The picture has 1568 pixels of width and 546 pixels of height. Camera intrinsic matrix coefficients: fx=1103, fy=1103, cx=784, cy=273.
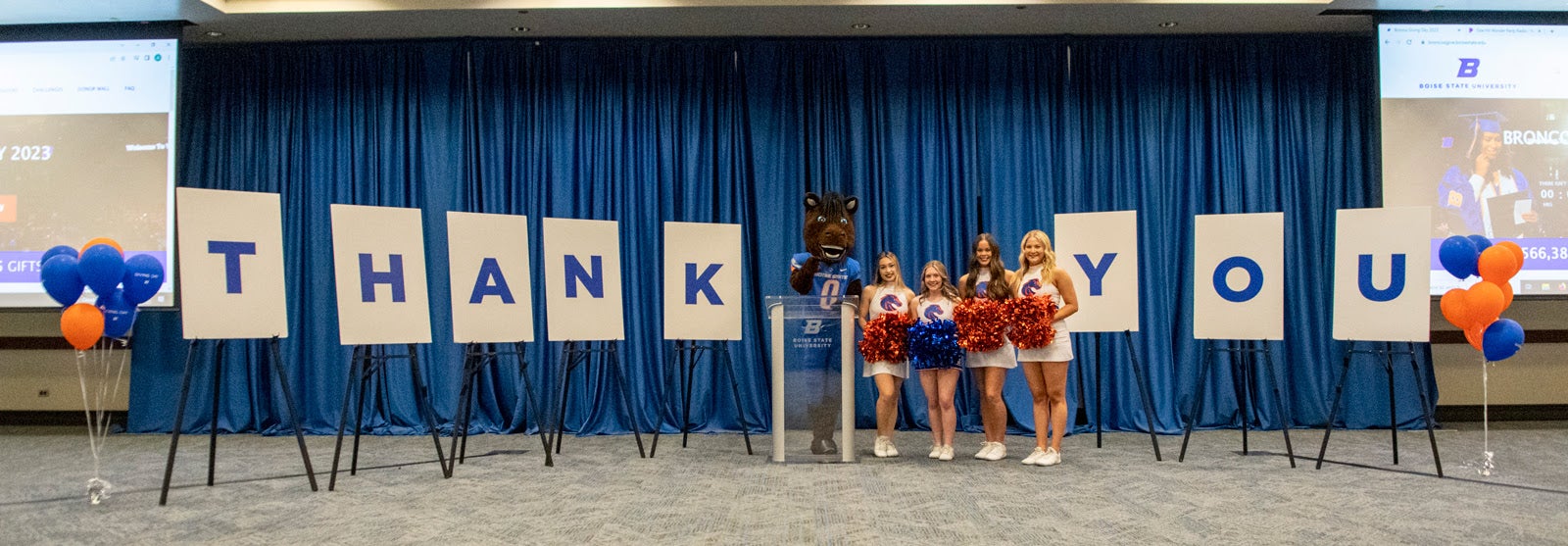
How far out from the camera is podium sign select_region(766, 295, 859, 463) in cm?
578

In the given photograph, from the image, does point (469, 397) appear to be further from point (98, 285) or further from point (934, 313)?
point (934, 313)

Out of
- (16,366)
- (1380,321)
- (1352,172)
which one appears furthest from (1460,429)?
(16,366)

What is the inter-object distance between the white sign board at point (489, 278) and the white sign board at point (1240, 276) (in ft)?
11.8

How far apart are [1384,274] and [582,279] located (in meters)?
4.14

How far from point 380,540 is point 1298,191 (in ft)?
21.3

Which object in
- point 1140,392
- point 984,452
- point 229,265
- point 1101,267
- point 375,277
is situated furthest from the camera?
point 1140,392

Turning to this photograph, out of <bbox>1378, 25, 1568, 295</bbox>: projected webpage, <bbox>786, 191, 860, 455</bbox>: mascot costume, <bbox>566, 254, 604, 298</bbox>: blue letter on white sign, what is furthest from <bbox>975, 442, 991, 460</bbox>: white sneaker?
<bbox>1378, 25, 1568, 295</bbox>: projected webpage

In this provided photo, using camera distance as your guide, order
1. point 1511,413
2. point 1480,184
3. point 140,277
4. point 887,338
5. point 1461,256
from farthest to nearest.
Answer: point 1511,413 < point 1480,184 < point 887,338 < point 1461,256 < point 140,277

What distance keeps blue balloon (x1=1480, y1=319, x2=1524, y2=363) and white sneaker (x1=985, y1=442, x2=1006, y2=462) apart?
94.3 inches

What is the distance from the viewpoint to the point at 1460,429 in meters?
7.41

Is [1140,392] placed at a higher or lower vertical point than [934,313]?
lower

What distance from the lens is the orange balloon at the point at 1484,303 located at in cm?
523

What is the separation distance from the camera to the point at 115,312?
495 cm

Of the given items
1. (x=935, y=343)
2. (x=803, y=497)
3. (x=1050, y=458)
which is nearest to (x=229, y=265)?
(x=803, y=497)
